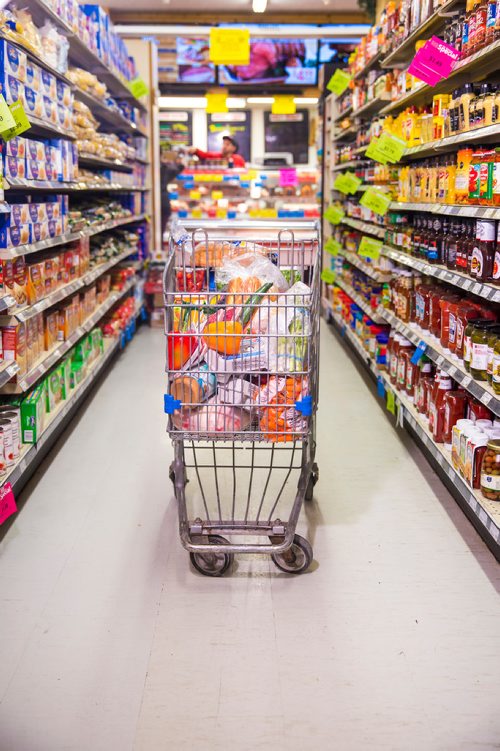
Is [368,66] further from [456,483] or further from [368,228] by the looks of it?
[456,483]

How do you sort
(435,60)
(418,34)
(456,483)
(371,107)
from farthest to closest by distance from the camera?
1. (371,107)
2. (418,34)
3. (435,60)
4. (456,483)

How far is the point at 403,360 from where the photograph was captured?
4.73 metres

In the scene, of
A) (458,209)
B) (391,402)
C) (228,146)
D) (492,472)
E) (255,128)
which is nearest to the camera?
(492,472)

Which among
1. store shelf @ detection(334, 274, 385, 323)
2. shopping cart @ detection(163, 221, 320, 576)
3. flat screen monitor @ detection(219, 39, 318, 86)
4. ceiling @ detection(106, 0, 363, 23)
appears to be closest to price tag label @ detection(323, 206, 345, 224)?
store shelf @ detection(334, 274, 385, 323)

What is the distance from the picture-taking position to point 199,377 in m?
2.92

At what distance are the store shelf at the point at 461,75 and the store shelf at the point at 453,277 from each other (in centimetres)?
88

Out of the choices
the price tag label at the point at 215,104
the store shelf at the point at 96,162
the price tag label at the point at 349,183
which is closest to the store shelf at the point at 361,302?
the price tag label at the point at 349,183

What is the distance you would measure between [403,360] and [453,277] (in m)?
1.15

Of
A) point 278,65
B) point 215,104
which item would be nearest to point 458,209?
point 215,104

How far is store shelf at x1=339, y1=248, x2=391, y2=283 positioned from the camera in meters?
5.61

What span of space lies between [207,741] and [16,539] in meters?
1.57

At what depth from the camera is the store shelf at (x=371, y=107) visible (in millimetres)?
5772

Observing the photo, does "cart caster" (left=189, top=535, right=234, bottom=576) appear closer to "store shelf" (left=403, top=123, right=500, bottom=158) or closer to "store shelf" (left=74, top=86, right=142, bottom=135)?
"store shelf" (left=403, top=123, right=500, bottom=158)

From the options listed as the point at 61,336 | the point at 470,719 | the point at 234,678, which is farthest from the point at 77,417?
the point at 470,719
